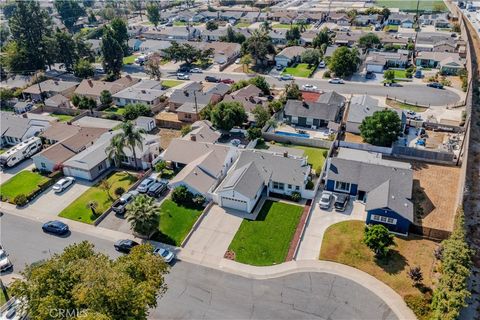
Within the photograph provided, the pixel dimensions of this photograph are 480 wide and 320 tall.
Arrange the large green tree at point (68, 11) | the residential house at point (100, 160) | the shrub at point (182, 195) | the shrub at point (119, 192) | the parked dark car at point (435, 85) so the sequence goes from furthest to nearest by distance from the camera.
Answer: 1. the large green tree at point (68, 11)
2. the parked dark car at point (435, 85)
3. the residential house at point (100, 160)
4. the shrub at point (119, 192)
5. the shrub at point (182, 195)

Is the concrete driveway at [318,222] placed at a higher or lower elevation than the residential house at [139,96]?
lower

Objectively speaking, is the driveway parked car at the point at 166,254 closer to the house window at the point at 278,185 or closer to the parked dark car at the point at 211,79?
the house window at the point at 278,185

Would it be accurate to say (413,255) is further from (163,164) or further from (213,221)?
(163,164)

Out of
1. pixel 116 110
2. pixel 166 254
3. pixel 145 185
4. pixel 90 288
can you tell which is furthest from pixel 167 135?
pixel 90 288

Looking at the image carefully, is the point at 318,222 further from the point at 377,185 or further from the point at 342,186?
the point at 377,185

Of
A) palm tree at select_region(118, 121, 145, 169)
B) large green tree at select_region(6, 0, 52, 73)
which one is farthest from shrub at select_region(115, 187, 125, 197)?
large green tree at select_region(6, 0, 52, 73)

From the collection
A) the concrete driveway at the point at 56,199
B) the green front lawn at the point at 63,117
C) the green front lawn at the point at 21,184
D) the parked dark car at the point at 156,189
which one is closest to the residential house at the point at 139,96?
the green front lawn at the point at 63,117

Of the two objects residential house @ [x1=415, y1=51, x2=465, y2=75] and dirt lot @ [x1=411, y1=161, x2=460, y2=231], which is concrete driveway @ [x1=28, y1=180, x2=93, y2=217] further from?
residential house @ [x1=415, y1=51, x2=465, y2=75]

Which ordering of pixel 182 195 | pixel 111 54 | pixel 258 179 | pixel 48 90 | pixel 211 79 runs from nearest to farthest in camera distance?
pixel 182 195, pixel 258 179, pixel 48 90, pixel 211 79, pixel 111 54
